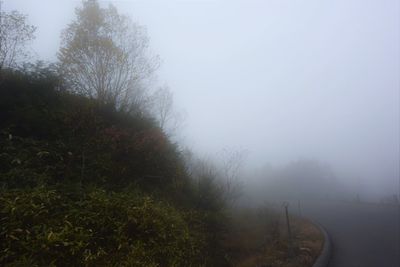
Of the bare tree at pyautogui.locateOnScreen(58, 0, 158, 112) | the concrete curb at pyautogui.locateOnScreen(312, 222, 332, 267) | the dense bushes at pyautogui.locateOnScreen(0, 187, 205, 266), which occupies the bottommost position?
the concrete curb at pyautogui.locateOnScreen(312, 222, 332, 267)

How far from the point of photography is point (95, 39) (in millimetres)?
14695

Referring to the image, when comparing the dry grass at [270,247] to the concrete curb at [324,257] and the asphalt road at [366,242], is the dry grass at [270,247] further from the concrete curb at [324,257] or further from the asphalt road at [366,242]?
the asphalt road at [366,242]

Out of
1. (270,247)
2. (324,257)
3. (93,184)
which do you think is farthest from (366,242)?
(93,184)

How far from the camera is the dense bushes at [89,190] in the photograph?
606 centimetres

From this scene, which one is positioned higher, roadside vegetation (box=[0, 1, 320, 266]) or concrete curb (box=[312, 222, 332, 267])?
roadside vegetation (box=[0, 1, 320, 266])

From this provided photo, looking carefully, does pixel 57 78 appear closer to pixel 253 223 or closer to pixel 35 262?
pixel 35 262

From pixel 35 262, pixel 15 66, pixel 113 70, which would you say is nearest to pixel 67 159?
pixel 35 262

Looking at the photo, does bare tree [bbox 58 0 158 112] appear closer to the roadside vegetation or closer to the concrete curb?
the roadside vegetation

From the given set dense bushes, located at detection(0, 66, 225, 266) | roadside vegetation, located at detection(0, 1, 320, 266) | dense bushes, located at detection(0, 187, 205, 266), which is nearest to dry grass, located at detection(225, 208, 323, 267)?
roadside vegetation, located at detection(0, 1, 320, 266)

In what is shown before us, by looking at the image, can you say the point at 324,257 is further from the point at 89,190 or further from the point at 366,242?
the point at 89,190

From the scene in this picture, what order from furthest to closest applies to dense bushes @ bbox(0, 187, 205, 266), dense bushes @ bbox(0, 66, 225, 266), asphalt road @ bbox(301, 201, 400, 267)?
asphalt road @ bbox(301, 201, 400, 267), dense bushes @ bbox(0, 66, 225, 266), dense bushes @ bbox(0, 187, 205, 266)

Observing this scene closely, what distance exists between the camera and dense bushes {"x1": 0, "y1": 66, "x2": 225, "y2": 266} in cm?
606

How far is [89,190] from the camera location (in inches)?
318

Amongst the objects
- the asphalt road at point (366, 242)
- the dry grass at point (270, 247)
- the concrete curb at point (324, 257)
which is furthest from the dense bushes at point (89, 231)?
the asphalt road at point (366, 242)
